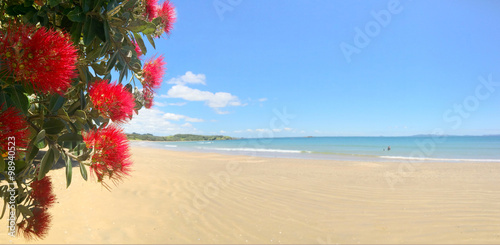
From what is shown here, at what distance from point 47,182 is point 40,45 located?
0.91 meters

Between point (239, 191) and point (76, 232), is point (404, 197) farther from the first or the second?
point (76, 232)

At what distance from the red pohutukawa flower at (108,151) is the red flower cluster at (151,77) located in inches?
16.9

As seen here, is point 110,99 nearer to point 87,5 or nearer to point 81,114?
point 81,114

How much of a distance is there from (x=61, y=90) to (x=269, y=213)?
3.59 m

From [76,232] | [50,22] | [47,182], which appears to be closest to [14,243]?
[76,232]

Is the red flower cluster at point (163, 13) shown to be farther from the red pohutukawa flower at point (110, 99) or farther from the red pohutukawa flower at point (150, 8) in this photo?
the red pohutukawa flower at point (110, 99)

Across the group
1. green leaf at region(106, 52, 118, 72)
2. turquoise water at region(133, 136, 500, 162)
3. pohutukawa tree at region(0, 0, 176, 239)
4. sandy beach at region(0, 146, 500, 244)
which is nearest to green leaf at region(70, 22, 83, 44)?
pohutukawa tree at region(0, 0, 176, 239)

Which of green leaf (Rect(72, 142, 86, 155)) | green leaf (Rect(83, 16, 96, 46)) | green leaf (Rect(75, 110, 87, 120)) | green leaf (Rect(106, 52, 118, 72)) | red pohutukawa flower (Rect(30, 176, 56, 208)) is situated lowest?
red pohutukawa flower (Rect(30, 176, 56, 208))

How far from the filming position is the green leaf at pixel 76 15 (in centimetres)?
80

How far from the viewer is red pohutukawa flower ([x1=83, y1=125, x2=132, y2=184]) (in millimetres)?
741

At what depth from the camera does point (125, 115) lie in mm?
789

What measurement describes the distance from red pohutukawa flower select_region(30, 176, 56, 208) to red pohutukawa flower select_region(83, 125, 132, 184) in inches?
24.9

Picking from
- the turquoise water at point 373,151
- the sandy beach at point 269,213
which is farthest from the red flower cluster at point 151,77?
the turquoise water at point 373,151

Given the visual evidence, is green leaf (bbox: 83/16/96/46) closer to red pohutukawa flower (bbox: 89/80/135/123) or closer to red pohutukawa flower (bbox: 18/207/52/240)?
red pohutukawa flower (bbox: 89/80/135/123)
